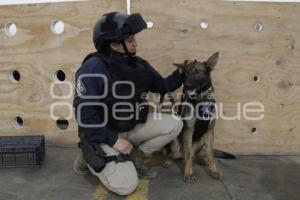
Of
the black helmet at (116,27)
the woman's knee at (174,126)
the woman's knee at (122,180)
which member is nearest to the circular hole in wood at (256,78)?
the woman's knee at (174,126)

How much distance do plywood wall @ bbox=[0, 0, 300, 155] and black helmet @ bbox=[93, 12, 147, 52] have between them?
0.86 meters

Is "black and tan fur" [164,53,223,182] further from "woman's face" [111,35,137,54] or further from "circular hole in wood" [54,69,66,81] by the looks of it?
"circular hole in wood" [54,69,66,81]

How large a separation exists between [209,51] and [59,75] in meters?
1.81

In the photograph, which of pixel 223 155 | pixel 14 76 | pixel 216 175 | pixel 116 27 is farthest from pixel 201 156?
pixel 14 76

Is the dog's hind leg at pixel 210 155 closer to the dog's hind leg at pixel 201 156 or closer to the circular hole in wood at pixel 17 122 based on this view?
the dog's hind leg at pixel 201 156

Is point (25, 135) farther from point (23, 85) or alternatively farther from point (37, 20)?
point (37, 20)

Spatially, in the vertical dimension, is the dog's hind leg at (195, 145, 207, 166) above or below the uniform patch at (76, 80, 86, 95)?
below

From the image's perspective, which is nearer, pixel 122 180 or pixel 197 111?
pixel 122 180

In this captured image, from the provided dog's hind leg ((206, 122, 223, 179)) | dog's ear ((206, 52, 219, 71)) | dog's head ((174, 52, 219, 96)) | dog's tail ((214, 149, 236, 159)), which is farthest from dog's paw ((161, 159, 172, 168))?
dog's ear ((206, 52, 219, 71))

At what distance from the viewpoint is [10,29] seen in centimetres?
436

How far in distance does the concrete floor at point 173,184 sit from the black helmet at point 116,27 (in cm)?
135

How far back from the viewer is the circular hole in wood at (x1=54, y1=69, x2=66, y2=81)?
439cm

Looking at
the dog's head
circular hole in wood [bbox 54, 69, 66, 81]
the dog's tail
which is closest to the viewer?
the dog's head

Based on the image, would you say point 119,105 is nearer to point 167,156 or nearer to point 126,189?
point 126,189
